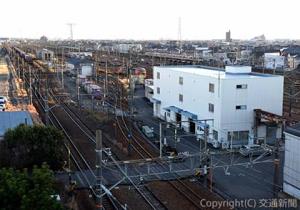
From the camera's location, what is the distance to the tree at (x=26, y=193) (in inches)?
212

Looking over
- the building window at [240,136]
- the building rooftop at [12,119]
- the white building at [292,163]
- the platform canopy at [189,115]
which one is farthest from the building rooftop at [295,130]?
the building rooftop at [12,119]

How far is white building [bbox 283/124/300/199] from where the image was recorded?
9.66 meters

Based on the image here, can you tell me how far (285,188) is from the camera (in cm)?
1016

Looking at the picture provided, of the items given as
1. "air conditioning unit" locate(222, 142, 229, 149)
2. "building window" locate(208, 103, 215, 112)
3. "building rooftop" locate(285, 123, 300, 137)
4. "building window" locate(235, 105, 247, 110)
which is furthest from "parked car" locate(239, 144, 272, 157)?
"building window" locate(208, 103, 215, 112)

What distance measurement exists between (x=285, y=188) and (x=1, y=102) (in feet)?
40.9

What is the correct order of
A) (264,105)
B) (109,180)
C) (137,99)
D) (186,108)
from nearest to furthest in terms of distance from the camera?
(109,180)
(264,105)
(186,108)
(137,99)

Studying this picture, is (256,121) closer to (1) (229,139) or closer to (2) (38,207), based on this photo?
(1) (229,139)

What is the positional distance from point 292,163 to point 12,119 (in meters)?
8.16

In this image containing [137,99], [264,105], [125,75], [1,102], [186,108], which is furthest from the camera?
[125,75]

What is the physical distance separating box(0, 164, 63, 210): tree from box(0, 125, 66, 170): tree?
4174 millimetres

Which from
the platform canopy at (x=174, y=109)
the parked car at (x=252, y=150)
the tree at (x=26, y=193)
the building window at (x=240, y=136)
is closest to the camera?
the tree at (x=26, y=193)

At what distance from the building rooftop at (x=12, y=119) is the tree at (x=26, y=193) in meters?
7.39

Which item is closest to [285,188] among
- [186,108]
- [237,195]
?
[237,195]

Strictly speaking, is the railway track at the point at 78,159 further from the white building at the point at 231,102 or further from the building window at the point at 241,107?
the building window at the point at 241,107
